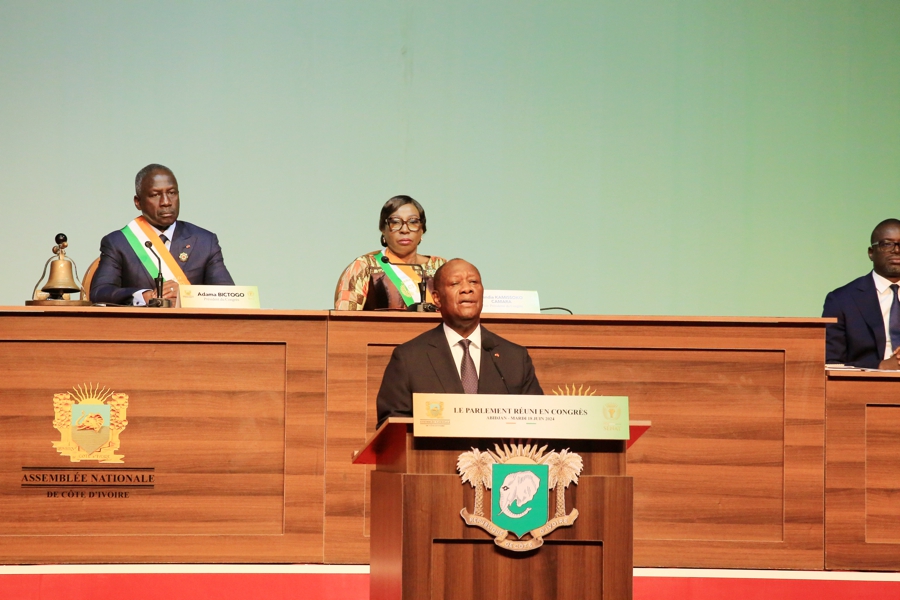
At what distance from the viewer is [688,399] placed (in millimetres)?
3705

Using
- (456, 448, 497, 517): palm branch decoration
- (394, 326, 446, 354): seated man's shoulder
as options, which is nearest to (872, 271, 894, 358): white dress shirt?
(394, 326, 446, 354): seated man's shoulder

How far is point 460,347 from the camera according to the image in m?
2.97

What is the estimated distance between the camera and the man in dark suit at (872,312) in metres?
4.66

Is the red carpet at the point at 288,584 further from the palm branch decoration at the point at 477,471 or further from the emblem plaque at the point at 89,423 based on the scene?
the palm branch decoration at the point at 477,471

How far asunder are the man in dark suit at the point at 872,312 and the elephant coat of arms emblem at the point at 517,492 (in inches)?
109

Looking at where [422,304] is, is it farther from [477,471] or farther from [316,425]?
[477,471]

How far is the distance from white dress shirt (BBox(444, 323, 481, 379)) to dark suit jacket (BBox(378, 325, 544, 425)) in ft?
0.04

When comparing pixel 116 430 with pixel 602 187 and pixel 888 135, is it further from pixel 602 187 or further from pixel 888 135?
pixel 888 135

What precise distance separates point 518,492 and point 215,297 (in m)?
1.86

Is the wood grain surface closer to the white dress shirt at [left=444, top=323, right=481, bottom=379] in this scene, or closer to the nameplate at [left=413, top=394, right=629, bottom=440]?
the nameplate at [left=413, top=394, right=629, bottom=440]

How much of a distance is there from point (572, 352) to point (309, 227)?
228cm

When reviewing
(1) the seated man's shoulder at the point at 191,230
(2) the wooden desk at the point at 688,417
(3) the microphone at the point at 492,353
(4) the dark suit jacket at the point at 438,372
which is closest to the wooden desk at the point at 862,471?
(2) the wooden desk at the point at 688,417

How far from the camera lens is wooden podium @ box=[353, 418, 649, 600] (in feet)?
7.38

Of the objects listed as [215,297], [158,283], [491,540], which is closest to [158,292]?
[158,283]
